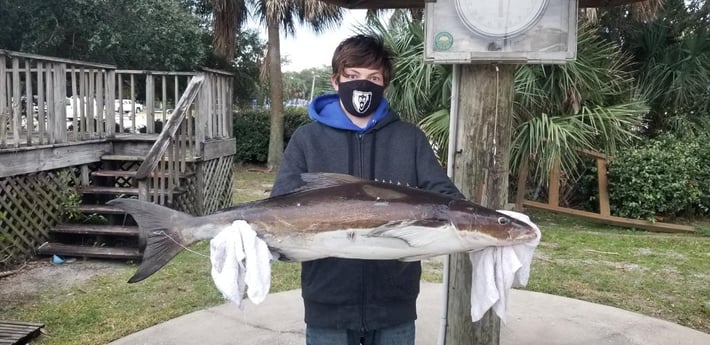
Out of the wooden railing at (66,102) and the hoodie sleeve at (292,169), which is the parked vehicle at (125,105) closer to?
the wooden railing at (66,102)

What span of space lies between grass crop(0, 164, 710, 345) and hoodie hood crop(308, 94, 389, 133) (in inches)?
111

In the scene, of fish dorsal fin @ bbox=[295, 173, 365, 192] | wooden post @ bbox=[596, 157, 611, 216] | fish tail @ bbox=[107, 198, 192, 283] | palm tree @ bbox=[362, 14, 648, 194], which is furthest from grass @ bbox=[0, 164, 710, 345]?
fish dorsal fin @ bbox=[295, 173, 365, 192]

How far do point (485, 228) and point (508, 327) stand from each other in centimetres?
282

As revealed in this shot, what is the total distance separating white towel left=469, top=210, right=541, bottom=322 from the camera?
2041mm

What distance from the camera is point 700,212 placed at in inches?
451

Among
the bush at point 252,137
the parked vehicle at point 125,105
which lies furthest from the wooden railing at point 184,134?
the bush at point 252,137

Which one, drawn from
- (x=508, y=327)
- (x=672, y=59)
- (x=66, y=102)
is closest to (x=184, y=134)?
(x=66, y=102)

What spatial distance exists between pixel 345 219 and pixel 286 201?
0.67 ft

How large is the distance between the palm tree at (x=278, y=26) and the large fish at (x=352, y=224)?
14.8m

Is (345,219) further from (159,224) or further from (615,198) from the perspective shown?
(615,198)

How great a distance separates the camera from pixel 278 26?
1800 cm

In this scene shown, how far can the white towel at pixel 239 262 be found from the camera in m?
1.89

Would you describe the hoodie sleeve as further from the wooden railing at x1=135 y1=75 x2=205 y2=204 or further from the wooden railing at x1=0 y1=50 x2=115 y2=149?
the wooden railing at x1=0 y1=50 x2=115 y2=149

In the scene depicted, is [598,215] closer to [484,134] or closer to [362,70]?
[484,134]
